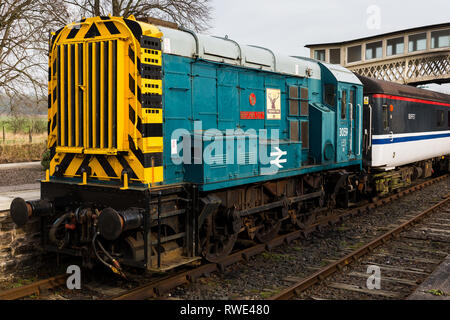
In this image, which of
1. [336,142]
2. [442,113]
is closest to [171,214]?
[336,142]

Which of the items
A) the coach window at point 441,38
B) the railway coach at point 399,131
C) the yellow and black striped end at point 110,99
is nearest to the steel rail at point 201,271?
the yellow and black striped end at point 110,99

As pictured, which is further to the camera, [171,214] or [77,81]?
[77,81]

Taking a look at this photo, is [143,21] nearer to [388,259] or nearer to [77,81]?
[77,81]

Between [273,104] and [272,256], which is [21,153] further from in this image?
[272,256]

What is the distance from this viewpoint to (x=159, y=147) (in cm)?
625

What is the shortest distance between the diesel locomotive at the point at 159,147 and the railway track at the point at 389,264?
152 centimetres

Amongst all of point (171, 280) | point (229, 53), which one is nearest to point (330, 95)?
point (229, 53)

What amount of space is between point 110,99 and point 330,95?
231 inches

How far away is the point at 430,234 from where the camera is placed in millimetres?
9742

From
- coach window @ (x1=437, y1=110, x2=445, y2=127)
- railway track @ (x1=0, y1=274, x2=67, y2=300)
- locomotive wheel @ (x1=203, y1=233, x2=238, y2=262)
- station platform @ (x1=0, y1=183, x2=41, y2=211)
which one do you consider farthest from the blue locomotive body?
coach window @ (x1=437, y1=110, x2=445, y2=127)

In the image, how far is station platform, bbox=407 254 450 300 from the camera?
5555mm

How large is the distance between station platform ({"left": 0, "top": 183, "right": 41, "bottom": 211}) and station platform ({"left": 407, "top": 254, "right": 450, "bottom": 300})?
671cm

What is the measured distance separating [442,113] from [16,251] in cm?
1704

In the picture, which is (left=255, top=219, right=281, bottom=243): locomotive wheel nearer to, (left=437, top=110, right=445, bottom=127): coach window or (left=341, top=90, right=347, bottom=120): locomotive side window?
(left=341, top=90, right=347, bottom=120): locomotive side window
